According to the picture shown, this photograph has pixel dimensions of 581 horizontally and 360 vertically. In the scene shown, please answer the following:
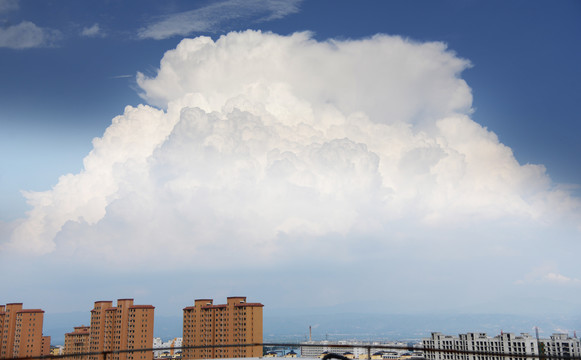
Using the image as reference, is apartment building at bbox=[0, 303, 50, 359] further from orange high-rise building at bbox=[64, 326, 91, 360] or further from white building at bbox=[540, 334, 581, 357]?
white building at bbox=[540, 334, 581, 357]

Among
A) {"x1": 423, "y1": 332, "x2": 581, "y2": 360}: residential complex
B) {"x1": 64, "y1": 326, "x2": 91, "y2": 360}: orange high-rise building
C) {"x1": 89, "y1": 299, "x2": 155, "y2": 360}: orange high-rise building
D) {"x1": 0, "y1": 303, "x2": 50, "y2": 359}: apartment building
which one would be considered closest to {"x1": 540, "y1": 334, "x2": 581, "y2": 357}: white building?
{"x1": 423, "y1": 332, "x2": 581, "y2": 360}: residential complex

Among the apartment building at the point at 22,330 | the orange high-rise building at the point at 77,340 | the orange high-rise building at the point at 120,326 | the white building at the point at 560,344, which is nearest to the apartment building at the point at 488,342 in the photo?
the white building at the point at 560,344

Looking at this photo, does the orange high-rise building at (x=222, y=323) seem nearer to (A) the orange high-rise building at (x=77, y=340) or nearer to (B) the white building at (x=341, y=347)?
(A) the orange high-rise building at (x=77, y=340)

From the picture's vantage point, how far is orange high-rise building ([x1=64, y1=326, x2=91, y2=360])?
27.6 m

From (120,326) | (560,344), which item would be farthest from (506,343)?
(120,326)

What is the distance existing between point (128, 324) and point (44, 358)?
23.1 metres

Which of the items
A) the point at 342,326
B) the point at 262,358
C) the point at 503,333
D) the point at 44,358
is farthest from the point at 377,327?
the point at 44,358

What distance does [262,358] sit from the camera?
6129mm

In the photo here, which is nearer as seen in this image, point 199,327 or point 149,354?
point 199,327

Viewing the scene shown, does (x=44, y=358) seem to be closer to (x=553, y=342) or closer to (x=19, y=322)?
(x=553, y=342)

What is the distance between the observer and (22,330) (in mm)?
25359

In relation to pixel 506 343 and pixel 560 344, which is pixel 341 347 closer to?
pixel 560 344

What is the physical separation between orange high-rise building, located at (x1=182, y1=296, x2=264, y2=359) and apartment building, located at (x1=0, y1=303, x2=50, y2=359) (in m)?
7.30

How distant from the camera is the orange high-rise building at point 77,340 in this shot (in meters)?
27.6
